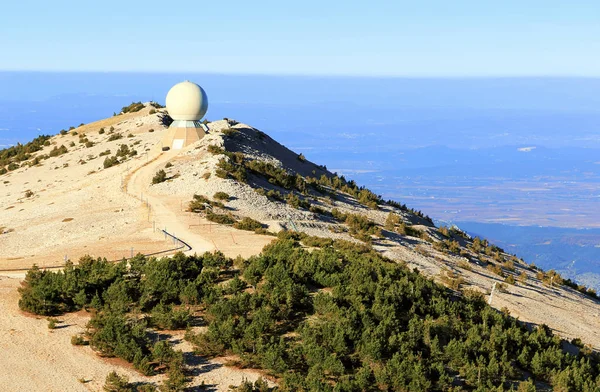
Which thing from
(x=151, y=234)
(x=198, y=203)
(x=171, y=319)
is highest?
(x=198, y=203)

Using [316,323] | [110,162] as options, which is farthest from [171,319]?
[110,162]

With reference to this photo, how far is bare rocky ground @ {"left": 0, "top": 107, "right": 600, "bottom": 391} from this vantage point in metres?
17.6

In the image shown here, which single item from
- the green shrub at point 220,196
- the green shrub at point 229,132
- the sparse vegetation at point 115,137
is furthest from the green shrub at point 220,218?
the sparse vegetation at point 115,137

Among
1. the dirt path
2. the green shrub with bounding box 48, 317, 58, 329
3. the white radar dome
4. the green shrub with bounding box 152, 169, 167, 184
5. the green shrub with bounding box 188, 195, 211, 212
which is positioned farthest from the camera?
the white radar dome

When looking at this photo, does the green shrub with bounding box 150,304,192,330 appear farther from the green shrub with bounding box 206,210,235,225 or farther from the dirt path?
the green shrub with bounding box 206,210,235,225

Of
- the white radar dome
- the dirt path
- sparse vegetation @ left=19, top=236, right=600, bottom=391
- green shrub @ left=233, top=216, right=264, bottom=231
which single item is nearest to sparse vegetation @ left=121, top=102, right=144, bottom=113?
the white radar dome

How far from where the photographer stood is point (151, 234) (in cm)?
2966

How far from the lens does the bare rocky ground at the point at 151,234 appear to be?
57.8 ft

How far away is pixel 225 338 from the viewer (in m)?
17.9

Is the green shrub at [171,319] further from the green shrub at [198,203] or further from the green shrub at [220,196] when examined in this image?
the green shrub at [220,196]

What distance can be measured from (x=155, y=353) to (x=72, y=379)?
2159mm

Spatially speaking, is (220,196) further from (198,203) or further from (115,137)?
(115,137)

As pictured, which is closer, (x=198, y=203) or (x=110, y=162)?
(x=198, y=203)

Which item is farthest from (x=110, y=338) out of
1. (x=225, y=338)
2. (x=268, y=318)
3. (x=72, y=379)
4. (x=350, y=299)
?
(x=350, y=299)
